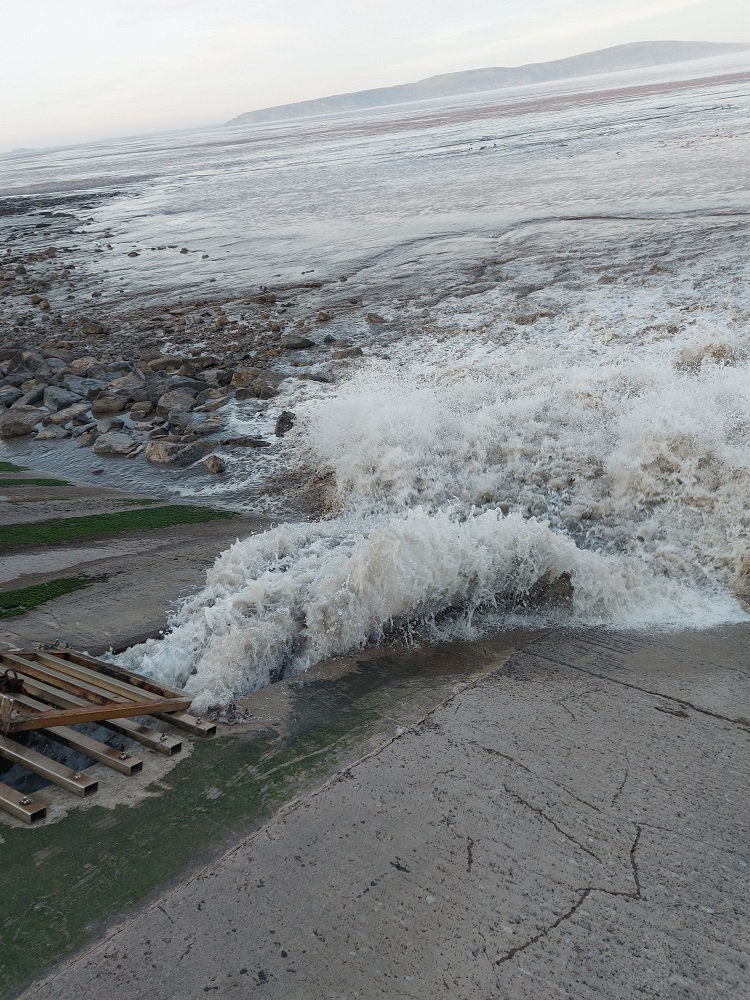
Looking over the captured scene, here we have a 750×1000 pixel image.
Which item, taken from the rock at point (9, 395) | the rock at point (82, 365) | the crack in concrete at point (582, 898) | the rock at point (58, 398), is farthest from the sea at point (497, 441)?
the rock at point (9, 395)

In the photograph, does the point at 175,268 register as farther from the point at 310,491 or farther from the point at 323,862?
the point at 323,862

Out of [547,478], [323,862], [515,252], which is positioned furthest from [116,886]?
[515,252]

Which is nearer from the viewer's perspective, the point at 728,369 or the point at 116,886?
the point at 116,886

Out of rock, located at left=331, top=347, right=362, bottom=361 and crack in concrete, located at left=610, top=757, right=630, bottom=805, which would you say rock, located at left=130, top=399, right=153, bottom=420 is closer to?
rock, located at left=331, top=347, right=362, bottom=361

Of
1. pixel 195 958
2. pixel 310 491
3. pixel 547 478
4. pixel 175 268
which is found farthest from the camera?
pixel 175 268

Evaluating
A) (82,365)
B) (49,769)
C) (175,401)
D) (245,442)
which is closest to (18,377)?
(82,365)
